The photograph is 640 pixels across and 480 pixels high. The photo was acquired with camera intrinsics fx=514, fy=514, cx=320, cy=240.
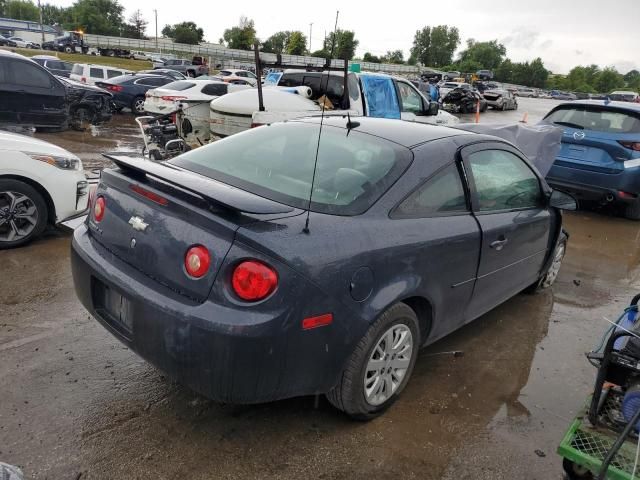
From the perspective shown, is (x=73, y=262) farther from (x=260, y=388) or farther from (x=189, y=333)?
(x=260, y=388)

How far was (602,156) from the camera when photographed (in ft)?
24.6

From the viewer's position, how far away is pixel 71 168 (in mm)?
A: 5211

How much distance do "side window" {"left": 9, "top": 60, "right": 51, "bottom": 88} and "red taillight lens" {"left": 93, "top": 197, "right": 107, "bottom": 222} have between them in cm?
929

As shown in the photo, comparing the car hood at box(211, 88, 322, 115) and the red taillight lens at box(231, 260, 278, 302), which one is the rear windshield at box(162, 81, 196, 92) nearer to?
the car hood at box(211, 88, 322, 115)

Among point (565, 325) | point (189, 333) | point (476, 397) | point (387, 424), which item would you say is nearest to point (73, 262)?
point (189, 333)

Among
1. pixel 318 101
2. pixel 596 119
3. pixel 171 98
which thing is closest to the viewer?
pixel 596 119

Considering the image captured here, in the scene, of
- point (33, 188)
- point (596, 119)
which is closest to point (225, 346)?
point (33, 188)

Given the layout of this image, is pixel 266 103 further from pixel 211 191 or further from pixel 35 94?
pixel 211 191

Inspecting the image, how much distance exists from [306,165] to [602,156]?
618cm

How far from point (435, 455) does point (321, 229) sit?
133 cm

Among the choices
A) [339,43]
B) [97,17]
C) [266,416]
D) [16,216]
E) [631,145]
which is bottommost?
[266,416]

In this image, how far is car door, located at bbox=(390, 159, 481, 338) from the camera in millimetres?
2791

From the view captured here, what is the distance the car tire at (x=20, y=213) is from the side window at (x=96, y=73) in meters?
15.9

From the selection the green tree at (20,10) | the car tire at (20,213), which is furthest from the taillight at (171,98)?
the green tree at (20,10)
